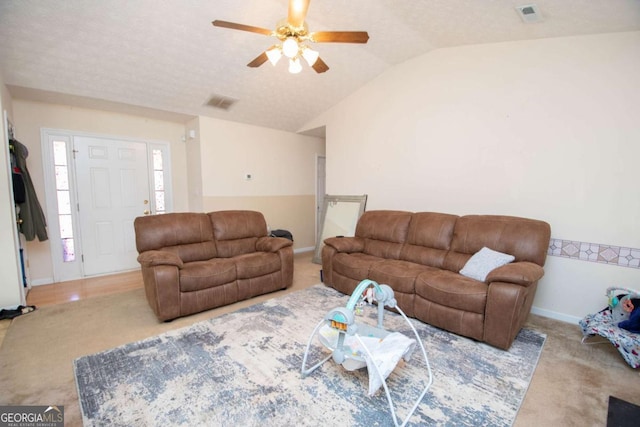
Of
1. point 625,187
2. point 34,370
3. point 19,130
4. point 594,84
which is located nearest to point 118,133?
point 19,130

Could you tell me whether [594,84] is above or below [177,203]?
above

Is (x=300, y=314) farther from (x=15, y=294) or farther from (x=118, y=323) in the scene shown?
(x=15, y=294)

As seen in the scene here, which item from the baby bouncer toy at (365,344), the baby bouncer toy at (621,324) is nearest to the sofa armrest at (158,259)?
the baby bouncer toy at (365,344)

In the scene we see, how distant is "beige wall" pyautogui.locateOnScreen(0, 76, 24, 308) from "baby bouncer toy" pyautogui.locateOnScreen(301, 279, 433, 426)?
311 cm

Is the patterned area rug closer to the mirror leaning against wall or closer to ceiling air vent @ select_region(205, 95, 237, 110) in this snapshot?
the mirror leaning against wall

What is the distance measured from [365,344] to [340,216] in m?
3.05

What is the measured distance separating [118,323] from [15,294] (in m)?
1.19

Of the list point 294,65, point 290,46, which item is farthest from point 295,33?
point 294,65

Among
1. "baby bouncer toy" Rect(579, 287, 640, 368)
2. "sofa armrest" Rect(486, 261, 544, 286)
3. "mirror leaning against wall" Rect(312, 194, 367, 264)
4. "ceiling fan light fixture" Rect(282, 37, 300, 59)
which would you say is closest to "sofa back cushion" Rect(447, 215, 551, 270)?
"sofa armrest" Rect(486, 261, 544, 286)

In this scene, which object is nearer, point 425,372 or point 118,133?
point 425,372

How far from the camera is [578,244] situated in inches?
110

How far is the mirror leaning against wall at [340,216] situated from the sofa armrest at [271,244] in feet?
4.00

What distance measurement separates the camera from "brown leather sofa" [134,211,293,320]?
9.07 ft

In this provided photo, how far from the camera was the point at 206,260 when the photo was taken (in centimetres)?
351
